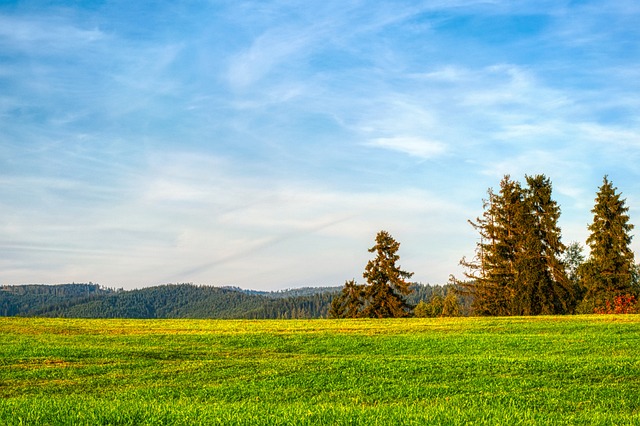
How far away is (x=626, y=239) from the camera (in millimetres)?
66000

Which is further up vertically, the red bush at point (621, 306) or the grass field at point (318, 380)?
the red bush at point (621, 306)

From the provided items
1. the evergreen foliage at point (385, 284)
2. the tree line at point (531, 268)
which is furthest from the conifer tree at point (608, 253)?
the evergreen foliage at point (385, 284)

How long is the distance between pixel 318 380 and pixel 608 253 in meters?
57.1

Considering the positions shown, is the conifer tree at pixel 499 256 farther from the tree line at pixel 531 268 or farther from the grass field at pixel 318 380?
the grass field at pixel 318 380

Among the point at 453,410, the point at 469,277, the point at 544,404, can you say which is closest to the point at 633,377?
the point at 544,404

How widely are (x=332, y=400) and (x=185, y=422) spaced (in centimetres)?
536

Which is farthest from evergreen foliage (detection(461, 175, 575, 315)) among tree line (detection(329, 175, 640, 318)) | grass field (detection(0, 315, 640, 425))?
grass field (detection(0, 315, 640, 425))

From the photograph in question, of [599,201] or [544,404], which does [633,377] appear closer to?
[544,404]

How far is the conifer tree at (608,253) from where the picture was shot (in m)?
64.7

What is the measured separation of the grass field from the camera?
11852 millimetres

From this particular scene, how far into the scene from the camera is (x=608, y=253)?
65.8 meters

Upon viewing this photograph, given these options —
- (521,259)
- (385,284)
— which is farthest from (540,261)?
(385,284)

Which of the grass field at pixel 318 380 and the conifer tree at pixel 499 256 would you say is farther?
the conifer tree at pixel 499 256

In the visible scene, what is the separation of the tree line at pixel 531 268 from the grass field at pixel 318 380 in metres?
30.0
